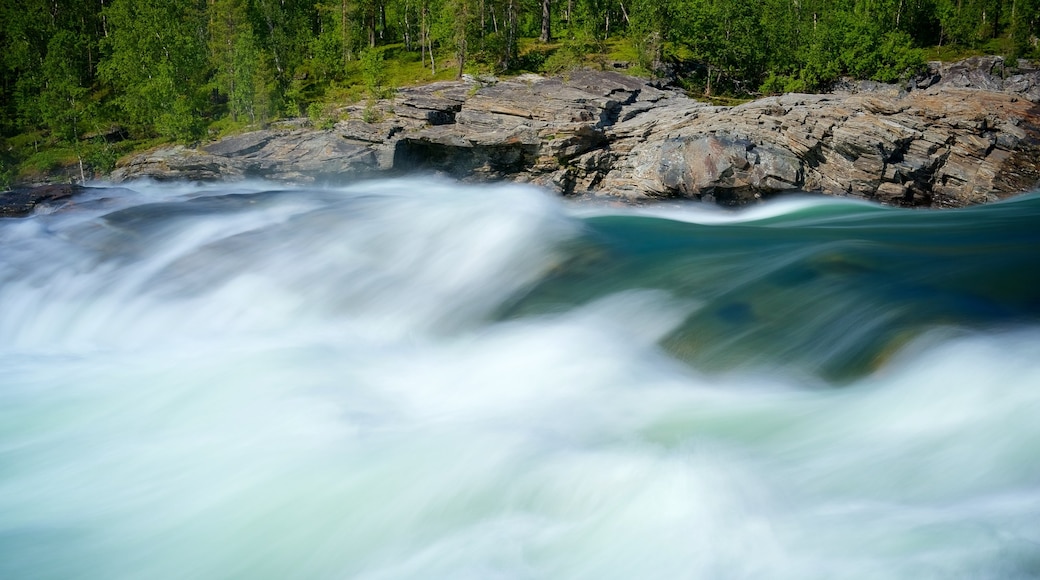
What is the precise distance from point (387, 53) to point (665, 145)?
32.4 meters


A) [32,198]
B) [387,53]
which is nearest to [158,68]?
[387,53]

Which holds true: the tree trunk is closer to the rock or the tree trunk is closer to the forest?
the forest

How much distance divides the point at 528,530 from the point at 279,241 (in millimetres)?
8859

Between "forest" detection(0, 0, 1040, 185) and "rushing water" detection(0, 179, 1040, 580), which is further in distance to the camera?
"forest" detection(0, 0, 1040, 185)

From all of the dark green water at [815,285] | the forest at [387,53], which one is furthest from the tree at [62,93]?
the dark green water at [815,285]

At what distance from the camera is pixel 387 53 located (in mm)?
49531

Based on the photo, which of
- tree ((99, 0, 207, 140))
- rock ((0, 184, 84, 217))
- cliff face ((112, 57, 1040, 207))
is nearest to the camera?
A: rock ((0, 184, 84, 217))

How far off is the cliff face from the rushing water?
1013 cm

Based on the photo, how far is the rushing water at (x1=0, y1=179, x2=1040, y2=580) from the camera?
4953mm

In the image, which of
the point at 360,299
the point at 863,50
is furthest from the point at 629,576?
the point at 863,50

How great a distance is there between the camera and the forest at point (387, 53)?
1580 inches

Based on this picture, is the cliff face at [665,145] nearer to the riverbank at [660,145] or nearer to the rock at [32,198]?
the riverbank at [660,145]

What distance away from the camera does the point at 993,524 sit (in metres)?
4.44

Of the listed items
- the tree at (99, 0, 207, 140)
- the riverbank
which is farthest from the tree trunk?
the tree at (99, 0, 207, 140)
